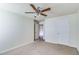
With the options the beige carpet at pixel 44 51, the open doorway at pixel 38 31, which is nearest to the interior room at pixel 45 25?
the beige carpet at pixel 44 51

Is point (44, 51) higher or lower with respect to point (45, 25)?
lower

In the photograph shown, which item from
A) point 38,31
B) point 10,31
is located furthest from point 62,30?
point 10,31

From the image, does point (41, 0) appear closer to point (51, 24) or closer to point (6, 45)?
point (6, 45)

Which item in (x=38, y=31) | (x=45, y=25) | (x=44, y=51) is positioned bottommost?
(x=44, y=51)

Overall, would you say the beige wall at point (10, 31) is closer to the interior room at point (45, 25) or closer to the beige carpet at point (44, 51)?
the interior room at point (45, 25)

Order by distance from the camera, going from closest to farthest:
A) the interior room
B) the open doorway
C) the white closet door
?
1. the interior room
2. the white closet door
3. the open doorway

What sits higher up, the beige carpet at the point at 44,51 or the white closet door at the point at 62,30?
the white closet door at the point at 62,30

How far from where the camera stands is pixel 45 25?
225 inches

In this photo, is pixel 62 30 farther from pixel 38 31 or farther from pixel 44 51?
pixel 38 31

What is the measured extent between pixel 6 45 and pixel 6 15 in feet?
3.43

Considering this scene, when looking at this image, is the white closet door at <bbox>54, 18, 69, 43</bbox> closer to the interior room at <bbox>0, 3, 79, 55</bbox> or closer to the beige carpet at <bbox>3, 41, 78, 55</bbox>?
the interior room at <bbox>0, 3, 79, 55</bbox>

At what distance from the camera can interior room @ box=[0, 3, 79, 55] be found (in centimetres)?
283

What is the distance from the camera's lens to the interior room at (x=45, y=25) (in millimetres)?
2832

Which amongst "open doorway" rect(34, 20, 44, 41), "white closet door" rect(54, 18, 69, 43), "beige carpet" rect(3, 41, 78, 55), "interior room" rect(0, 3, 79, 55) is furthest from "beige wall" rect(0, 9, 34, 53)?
"open doorway" rect(34, 20, 44, 41)
